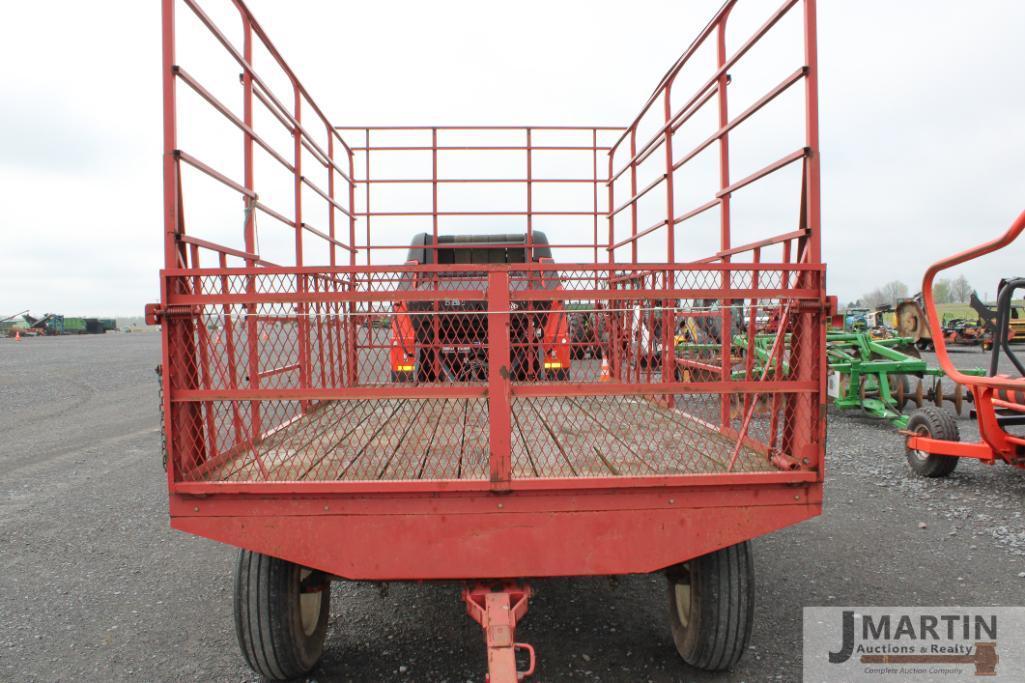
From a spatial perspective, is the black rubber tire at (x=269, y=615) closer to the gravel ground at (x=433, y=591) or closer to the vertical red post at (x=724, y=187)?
the gravel ground at (x=433, y=591)

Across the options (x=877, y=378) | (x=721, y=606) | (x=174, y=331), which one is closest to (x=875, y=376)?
(x=877, y=378)

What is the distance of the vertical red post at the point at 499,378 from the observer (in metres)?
2.32

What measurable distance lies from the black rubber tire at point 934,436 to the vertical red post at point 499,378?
533 centimetres

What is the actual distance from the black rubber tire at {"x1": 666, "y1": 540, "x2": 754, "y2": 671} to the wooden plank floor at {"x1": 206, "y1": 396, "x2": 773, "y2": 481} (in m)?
0.39

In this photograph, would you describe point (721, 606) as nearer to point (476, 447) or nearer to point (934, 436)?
point (476, 447)

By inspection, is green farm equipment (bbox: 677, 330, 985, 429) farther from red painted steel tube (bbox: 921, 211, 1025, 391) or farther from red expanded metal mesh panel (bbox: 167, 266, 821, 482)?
red expanded metal mesh panel (bbox: 167, 266, 821, 482)

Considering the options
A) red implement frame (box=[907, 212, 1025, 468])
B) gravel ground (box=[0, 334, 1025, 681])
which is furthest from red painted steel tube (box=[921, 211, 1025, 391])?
gravel ground (box=[0, 334, 1025, 681])

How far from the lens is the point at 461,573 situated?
7.69 feet

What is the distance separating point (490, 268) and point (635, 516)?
1112mm

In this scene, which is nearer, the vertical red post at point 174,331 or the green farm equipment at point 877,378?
the vertical red post at point 174,331

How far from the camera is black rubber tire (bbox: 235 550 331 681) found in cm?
256

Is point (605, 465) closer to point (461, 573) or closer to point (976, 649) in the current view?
point (461, 573)

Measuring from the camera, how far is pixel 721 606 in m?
2.59

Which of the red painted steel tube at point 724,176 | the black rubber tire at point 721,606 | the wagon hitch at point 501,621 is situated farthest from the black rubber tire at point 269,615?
the red painted steel tube at point 724,176
